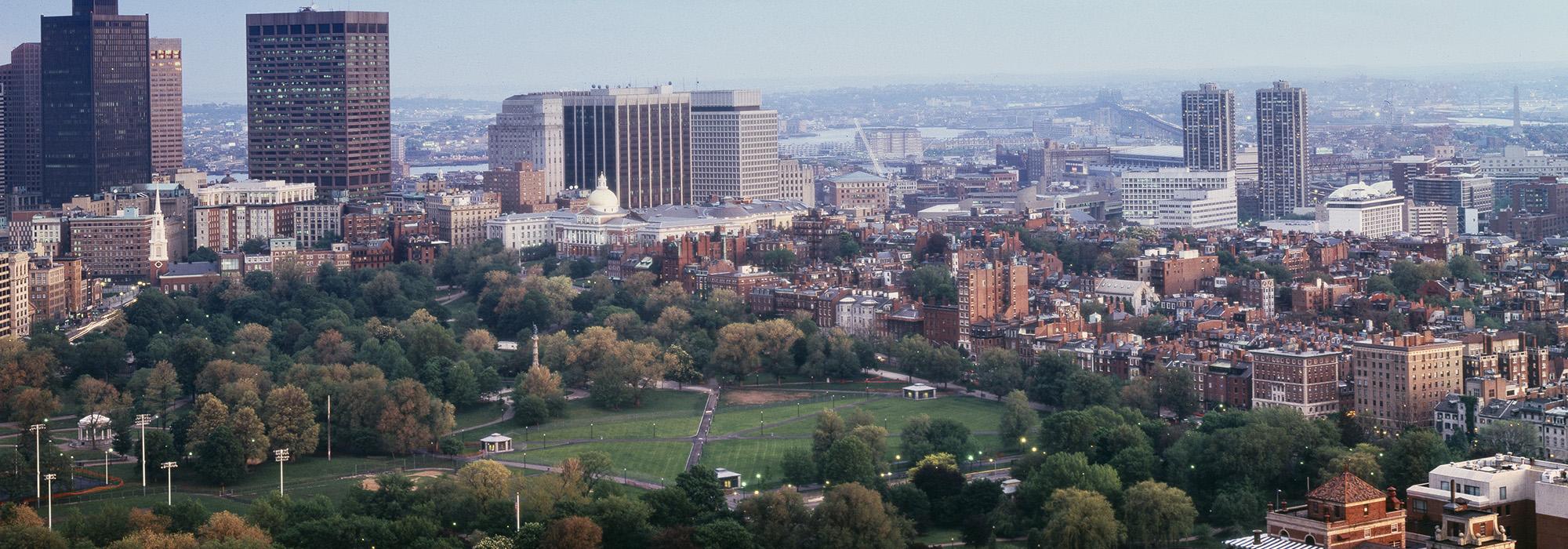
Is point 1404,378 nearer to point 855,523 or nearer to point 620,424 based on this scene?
point 855,523

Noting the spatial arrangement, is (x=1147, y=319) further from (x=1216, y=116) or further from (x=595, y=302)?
(x=1216, y=116)

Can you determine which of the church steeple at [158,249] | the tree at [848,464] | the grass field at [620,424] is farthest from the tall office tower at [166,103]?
the tree at [848,464]

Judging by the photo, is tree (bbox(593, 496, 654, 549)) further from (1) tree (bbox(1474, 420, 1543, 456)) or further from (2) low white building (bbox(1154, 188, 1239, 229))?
(2) low white building (bbox(1154, 188, 1239, 229))

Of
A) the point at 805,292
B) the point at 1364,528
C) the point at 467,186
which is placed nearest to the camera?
the point at 1364,528

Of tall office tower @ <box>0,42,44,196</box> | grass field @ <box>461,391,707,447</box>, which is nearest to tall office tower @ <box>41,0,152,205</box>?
tall office tower @ <box>0,42,44,196</box>

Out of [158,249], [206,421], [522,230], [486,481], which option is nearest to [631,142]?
[522,230]

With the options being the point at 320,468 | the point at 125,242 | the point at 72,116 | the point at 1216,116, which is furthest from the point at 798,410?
the point at 1216,116
